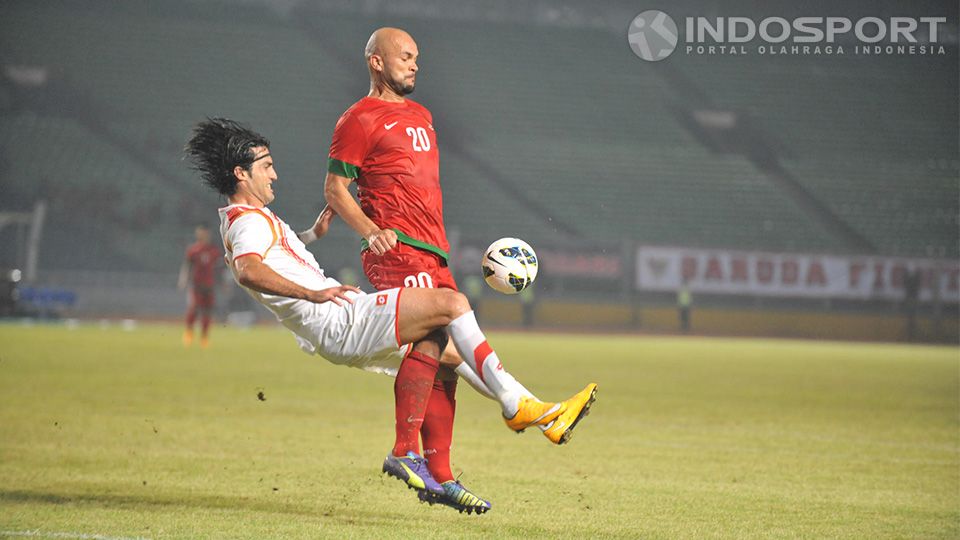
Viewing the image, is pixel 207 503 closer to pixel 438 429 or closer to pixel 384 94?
pixel 438 429

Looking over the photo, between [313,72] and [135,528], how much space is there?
34072 millimetres

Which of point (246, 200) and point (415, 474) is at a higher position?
point (246, 200)

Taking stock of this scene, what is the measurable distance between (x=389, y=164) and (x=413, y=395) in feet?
3.52

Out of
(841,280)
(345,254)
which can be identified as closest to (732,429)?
(345,254)

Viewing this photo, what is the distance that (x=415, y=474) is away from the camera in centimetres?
502

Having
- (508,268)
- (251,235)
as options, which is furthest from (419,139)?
(251,235)

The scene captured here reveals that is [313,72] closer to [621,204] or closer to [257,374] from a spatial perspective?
[621,204]

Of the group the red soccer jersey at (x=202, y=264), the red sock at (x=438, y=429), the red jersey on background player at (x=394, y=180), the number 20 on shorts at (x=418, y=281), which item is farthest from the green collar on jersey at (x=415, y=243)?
the red soccer jersey at (x=202, y=264)

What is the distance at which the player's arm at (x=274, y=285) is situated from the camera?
4887mm

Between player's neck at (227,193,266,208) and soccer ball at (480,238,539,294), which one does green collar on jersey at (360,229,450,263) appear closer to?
soccer ball at (480,238,539,294)

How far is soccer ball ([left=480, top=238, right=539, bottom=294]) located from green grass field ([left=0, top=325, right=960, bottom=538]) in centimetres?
109

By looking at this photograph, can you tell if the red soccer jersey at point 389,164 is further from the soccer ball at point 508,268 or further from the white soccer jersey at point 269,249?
A: the white soccer jersey at point 269,249

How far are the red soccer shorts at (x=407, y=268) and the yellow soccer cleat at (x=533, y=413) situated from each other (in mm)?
784

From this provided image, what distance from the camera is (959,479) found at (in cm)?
716
